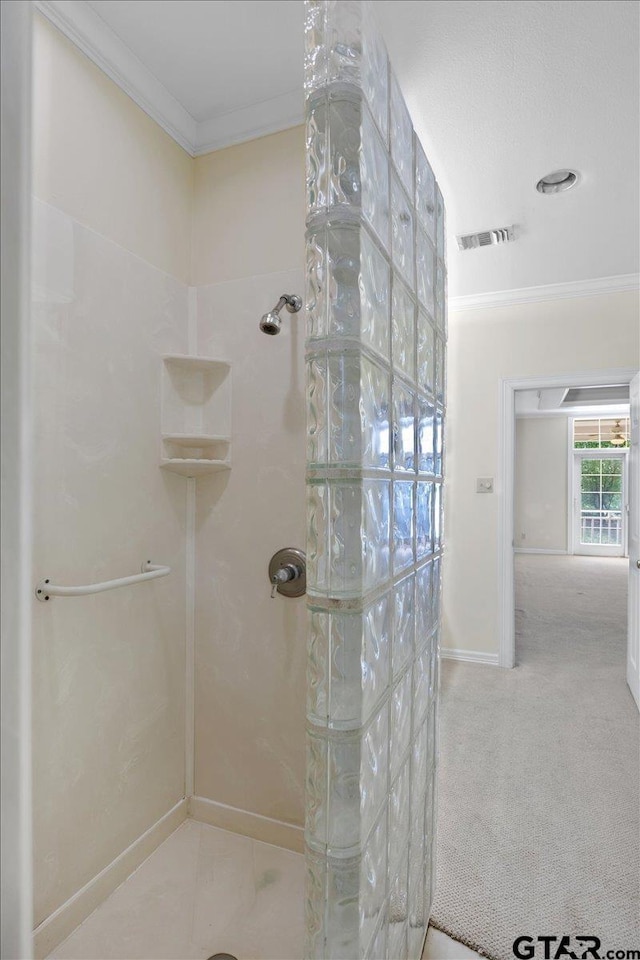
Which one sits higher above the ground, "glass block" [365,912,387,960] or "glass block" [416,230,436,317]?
"glass block" [416,230,436,317]

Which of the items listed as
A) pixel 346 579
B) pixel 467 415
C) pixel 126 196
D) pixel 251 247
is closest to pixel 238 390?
pixel 251 247

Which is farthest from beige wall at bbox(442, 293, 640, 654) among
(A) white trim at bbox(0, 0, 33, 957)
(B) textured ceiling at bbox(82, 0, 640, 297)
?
(A) white trim at bbox(0, 0, 33, 957)

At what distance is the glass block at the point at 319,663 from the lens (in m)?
0.62

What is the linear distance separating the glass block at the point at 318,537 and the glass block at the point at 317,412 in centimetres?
4

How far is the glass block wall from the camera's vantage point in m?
0.61

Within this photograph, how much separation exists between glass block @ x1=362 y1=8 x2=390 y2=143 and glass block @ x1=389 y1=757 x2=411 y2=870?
1.05 meters

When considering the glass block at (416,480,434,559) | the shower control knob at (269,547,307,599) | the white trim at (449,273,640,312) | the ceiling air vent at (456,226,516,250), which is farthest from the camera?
the white trim at (449,273,640,312)

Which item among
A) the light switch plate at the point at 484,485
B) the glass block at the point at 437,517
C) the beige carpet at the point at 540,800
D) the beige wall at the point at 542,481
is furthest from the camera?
the beige wall at the point at 542,481

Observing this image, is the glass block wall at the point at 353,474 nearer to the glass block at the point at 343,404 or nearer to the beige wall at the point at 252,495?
the glass block at the point at 343,404

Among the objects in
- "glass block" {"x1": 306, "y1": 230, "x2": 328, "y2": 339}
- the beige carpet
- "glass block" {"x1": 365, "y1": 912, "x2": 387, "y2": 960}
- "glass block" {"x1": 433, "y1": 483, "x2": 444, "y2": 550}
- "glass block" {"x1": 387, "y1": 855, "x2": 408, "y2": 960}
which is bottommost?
the beige carpet

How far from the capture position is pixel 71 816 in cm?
115

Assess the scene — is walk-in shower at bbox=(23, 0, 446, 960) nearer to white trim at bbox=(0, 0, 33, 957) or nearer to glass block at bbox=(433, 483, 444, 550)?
glass block at bbox=(433, 483, 444, 550)

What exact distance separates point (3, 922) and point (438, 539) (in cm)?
99

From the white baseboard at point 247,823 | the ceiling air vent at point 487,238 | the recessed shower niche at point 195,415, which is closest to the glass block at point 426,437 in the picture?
the recessed shower niche at point 195,415
